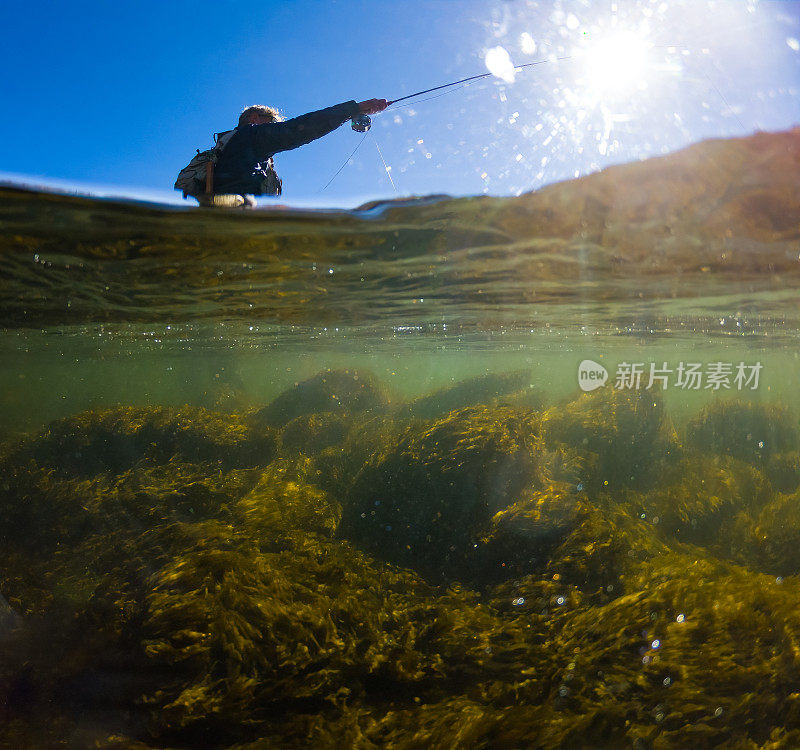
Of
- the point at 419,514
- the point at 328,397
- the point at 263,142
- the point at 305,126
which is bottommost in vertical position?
the point at 419,514

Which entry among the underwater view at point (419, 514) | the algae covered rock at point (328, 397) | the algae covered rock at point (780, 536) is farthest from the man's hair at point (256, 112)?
the algae covered rock at point (780, 536)

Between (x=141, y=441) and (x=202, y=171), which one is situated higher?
(x=202, y=171)

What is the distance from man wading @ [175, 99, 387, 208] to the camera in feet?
16.2

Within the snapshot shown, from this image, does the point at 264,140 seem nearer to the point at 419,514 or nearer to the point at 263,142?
the point at 263,142

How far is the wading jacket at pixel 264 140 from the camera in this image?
4910 millimetres

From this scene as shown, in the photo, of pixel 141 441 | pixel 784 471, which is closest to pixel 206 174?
pixel 141 441

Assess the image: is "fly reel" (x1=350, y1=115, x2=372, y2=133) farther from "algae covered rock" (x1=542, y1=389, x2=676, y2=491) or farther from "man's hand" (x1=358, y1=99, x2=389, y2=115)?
"algae covered rock" (x1=542, y1=389, x2=676, y2=491)

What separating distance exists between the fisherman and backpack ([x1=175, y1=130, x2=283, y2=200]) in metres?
0.02

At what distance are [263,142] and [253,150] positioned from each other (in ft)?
0.48

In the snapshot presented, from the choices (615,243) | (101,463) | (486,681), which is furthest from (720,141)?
(101,463)

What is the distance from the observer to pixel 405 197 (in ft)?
20.3

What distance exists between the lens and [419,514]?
8.85 metres

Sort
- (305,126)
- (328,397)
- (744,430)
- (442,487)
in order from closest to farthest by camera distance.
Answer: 1. (305,126)
2. (442,487)
3. (744,430)
4. (328,397)

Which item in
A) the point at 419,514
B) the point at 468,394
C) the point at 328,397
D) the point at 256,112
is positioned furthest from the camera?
the point at 468,394
